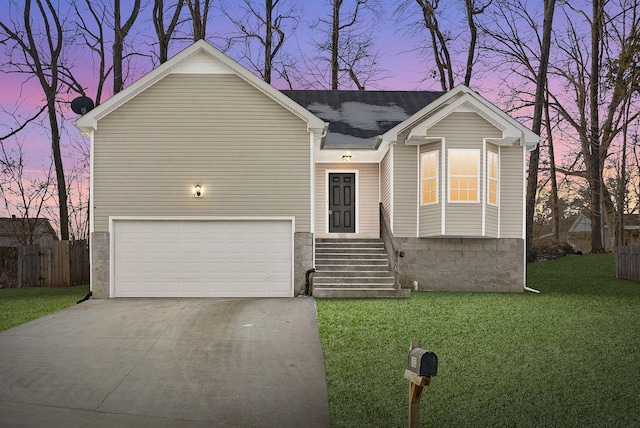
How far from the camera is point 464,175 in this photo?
1709 cm

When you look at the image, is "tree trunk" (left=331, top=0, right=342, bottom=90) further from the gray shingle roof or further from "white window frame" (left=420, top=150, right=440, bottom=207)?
"white window frame" (left=420, top=150, right=440, bottom=207)

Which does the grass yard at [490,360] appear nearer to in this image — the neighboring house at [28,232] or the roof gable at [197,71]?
the roof gable at [197,71]

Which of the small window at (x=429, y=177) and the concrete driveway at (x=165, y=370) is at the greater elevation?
the small window at (x=429, y=177)

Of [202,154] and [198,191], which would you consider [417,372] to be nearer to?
[198,191]

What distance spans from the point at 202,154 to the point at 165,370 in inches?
329

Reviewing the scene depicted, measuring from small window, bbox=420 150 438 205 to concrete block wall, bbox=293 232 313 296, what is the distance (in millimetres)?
3498

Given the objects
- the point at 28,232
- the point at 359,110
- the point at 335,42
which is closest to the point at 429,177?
the point at 359,110

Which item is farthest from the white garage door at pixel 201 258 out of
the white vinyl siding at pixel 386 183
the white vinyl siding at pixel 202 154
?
the white vinyl siding at pixel 386 183

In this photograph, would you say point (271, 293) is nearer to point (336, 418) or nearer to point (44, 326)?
point (44, 326)

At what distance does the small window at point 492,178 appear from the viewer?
17250 millimetres

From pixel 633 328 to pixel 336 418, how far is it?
6.91m

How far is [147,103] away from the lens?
16.3 m

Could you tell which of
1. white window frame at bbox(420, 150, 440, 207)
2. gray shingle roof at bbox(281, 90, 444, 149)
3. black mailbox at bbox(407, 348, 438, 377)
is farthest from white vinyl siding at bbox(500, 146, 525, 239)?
black mailbox at bbox(407, 348, 438, 377)

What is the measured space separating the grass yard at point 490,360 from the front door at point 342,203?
17.3 feet
